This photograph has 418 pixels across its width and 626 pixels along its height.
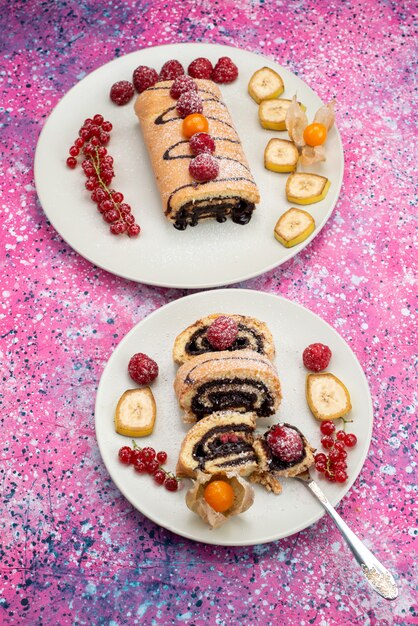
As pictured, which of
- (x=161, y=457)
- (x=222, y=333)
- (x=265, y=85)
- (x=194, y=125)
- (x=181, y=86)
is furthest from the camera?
(x=265, y=85)

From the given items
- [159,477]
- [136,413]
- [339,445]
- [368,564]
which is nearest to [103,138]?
[136,413]

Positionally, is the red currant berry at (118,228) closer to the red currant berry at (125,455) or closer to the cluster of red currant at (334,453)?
the red currant berry at (125,455)

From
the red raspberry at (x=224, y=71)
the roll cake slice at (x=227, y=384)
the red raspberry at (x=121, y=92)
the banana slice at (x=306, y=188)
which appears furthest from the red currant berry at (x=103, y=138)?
the roll cake slice at (x=227, y=384)

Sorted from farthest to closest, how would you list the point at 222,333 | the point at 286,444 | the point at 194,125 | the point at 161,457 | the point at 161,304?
the point at 194,125 < the point at 161,304 < the point at 222,333 < the point at 161,457 < the point at 286,444

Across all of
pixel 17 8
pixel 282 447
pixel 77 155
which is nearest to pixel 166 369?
pixel 282 447

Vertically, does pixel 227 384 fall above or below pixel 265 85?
below

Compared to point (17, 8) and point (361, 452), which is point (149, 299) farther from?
point (17, 8)

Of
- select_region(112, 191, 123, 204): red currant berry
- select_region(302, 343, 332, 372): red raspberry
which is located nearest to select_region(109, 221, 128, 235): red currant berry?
select_region(112, 191, 123, 204): red currant berry

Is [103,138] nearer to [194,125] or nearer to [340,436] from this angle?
[194,125]
